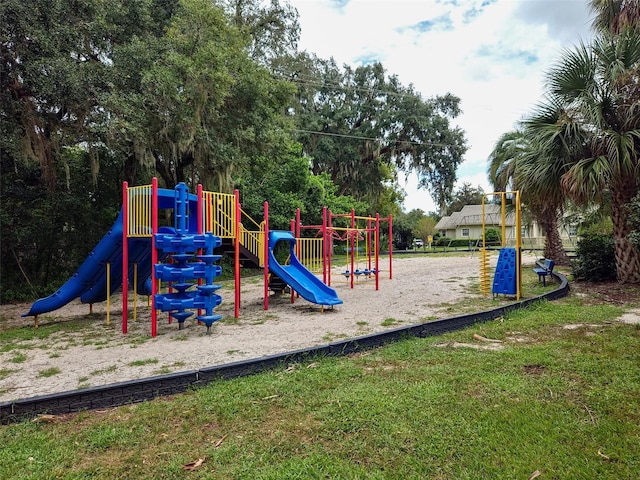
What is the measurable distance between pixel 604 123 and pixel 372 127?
1599 cm

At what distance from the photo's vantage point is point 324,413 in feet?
9.55

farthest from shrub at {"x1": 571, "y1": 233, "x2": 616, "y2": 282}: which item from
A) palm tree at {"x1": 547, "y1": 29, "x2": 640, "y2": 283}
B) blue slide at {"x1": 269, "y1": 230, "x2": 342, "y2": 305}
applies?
blue slide at {"x1": 269, "y1": 230, "x2": 342, "y2": 305}

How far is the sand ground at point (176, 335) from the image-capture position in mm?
A: 4141

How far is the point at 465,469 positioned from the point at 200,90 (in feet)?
29.6

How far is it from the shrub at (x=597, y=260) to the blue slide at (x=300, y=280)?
6.59 m

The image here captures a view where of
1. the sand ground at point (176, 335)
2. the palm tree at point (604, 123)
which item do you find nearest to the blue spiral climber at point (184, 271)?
the sand ground at point (176, 335)

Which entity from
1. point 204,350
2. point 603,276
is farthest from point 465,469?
point 603,276

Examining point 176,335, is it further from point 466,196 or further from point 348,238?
point 466,196

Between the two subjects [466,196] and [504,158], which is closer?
[504,158]

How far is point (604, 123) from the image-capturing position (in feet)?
27.4

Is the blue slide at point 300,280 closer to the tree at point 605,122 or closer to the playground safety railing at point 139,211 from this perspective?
the playground safety railing at point 139,211

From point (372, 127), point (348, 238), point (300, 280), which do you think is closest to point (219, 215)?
point (300, 280)

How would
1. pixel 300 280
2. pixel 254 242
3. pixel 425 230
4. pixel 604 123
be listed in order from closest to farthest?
pixel 300 280, pixel 604 123, pixel 254 242, pixel 425 230

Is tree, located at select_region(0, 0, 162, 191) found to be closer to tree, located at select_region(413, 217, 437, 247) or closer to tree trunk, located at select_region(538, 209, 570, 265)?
tree trunk, located at select_region(538, 209, 570, 265)
